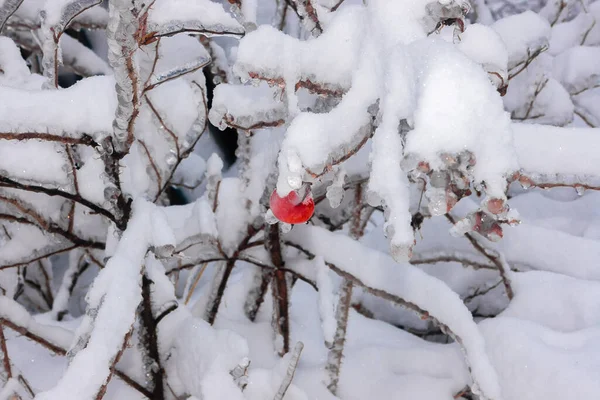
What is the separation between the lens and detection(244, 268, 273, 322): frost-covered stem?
181 cm

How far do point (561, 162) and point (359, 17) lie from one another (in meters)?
0.42

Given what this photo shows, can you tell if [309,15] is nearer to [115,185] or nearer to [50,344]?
[115,185]

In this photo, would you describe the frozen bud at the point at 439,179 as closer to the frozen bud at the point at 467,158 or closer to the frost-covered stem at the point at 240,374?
the frozen bud at the point at 467,158

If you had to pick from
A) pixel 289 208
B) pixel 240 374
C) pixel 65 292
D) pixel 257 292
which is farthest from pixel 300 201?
pixel 65 292

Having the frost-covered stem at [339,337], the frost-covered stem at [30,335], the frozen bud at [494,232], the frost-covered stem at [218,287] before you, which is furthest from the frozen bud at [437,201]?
the frost-covered stem at [30,335]

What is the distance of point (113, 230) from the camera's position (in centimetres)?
118

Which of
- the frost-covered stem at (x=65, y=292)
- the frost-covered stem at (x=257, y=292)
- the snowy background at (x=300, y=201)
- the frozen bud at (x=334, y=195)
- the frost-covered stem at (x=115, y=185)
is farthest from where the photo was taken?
the frost-covered stem at (x=65, y=292)

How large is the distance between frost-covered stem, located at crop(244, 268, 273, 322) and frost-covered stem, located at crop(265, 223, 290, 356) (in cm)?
8

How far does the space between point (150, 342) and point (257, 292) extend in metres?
0.61

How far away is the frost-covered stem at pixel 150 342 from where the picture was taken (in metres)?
1.24

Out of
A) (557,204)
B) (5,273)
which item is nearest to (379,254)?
(5,273)

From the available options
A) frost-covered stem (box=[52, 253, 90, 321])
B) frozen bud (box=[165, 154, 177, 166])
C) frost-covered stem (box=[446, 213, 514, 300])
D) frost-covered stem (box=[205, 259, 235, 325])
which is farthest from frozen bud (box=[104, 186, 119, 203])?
frost-covered stem (box=[52, 253, 90, 321])

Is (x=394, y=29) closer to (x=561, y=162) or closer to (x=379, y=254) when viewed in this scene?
(x=561, y=162)

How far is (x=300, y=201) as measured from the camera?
75cm
